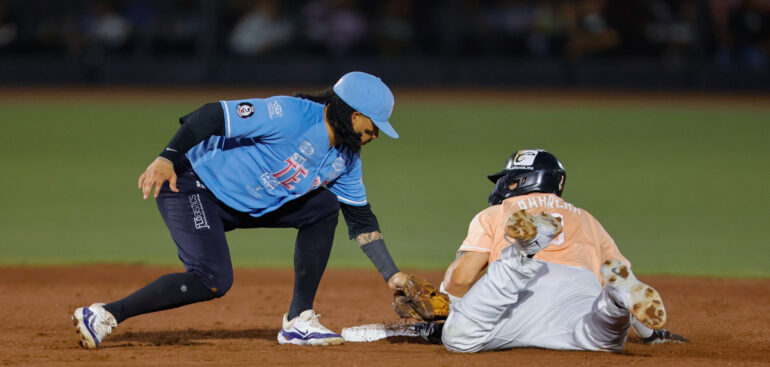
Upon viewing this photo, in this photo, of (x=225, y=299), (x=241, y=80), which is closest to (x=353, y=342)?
(x=225, y=299)

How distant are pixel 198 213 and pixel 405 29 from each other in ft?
48.4

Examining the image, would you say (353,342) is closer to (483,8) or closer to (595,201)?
(595,201)

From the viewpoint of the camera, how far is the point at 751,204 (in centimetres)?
1068

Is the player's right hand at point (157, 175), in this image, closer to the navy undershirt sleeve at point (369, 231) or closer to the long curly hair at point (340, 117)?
the long curly hair at point (340, 117)

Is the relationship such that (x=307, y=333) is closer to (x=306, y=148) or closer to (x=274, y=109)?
(x=306, y=148)

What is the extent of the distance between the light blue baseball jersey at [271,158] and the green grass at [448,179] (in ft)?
10.2

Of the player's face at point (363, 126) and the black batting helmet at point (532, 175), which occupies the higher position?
the player's face at point (363, 126)

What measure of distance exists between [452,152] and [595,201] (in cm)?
397

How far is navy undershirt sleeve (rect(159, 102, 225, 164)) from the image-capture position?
4449 mm

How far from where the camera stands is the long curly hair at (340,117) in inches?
186

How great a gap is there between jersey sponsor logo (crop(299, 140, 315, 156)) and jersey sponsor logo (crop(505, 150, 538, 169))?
1.05 meters

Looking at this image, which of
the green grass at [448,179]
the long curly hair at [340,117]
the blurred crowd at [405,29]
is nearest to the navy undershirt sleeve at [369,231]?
the long curly hair at [340,117]

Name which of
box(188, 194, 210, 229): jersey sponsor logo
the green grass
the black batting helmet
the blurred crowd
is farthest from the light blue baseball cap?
the blurred crowd

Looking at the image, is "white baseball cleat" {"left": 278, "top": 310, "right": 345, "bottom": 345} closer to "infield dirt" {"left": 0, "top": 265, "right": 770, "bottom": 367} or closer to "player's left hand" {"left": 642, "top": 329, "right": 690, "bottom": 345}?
"infield dirt" {"left": 0, "top": 265, "right": 770, "bottom": 367}
